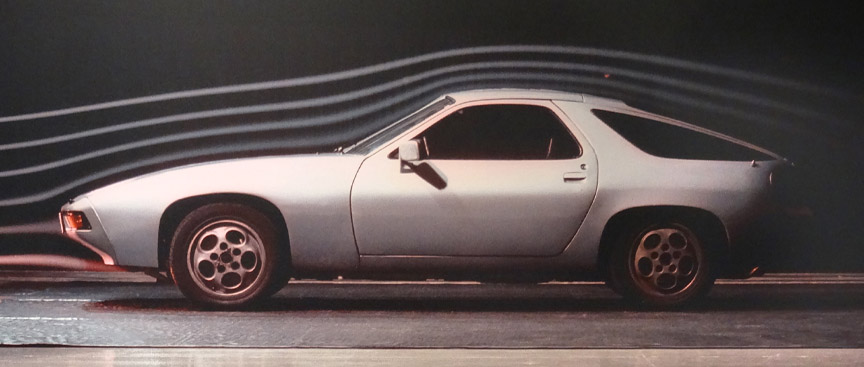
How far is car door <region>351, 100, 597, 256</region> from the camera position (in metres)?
6.68

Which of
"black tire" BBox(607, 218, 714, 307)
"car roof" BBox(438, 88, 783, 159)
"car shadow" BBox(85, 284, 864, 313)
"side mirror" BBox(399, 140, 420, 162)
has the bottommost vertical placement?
"car shadow" BBox(85, 284, 864, 313)

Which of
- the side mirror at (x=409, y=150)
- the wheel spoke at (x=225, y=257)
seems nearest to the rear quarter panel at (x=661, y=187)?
the side mirror at (x=409, y=150)

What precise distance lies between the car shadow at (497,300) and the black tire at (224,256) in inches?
5.4

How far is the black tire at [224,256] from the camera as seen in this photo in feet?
22.0

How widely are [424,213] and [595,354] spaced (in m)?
1.76

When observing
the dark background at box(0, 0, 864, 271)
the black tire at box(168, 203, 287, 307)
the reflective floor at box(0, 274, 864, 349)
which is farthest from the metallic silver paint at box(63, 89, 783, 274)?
the dark background at box(0, 0, 864, 271)

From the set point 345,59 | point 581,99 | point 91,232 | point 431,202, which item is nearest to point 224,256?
point 91,232

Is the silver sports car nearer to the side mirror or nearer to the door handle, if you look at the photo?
the door handle

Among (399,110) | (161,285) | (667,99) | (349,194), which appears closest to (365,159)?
(349,194)

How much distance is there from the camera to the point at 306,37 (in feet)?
34.2

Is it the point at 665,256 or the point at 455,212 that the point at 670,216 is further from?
the point at 455,212

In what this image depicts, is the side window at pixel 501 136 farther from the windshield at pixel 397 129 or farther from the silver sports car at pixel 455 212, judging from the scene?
the windshield at pixel 397 129

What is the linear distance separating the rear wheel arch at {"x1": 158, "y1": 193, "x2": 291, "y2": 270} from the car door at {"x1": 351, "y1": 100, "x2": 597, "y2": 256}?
47 centimetres

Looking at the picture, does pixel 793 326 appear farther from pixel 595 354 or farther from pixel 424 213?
pixel 424 213
